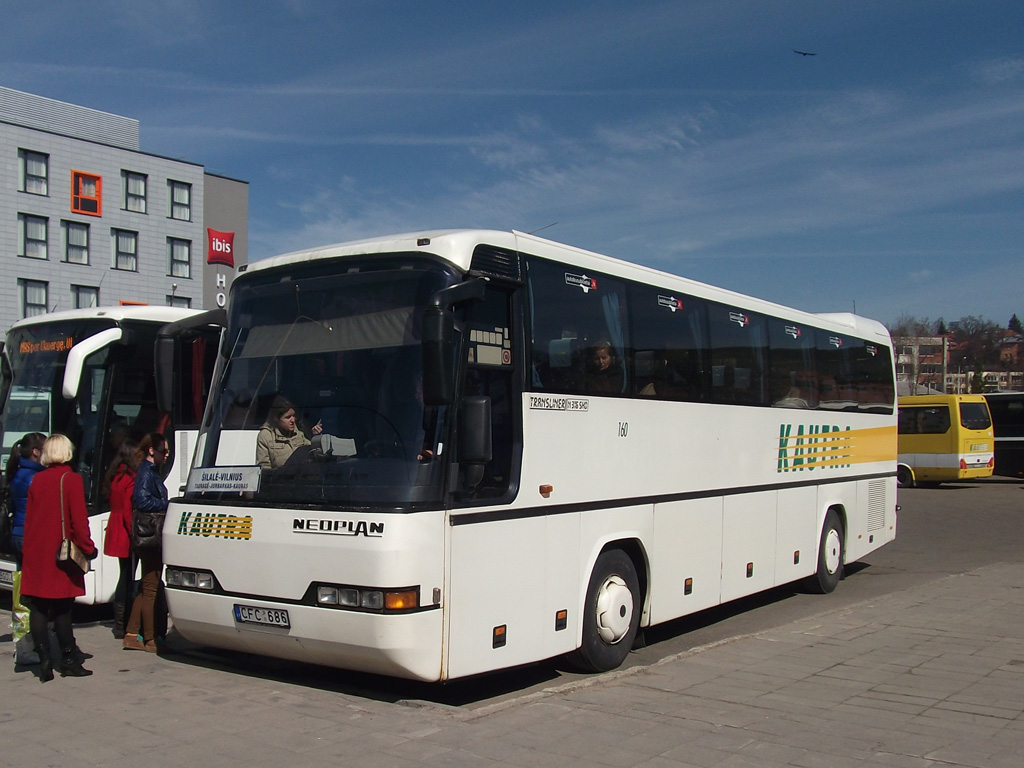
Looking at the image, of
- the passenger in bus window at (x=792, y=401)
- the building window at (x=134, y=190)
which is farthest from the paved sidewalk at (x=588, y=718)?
the building window at (x=134, y=190)

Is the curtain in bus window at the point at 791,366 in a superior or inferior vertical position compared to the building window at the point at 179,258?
inferior

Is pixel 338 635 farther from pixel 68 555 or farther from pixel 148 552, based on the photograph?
pixel 148 552

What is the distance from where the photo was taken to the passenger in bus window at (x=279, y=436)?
23.0ft

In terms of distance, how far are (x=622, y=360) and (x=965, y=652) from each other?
423 centimetres

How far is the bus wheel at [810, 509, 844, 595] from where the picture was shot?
13.1 meters

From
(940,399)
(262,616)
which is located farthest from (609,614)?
(940,399)

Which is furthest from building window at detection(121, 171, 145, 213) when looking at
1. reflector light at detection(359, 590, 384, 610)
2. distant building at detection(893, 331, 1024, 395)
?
reflector light at detection(359, 590, 384, 610)

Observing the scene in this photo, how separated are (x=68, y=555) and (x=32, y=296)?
52181 millimetres

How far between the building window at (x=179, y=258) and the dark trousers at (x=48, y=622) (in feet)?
186

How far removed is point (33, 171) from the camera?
53656 mm

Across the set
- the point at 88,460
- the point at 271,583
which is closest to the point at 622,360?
the point at 271,583

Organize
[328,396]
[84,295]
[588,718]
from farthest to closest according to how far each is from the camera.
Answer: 1. [84,295]
2. [328,396]
3. [588,718]

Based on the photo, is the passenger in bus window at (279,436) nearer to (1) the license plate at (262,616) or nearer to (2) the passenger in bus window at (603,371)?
(1) the license plate at (262,616)

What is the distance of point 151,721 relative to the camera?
6.36 m
